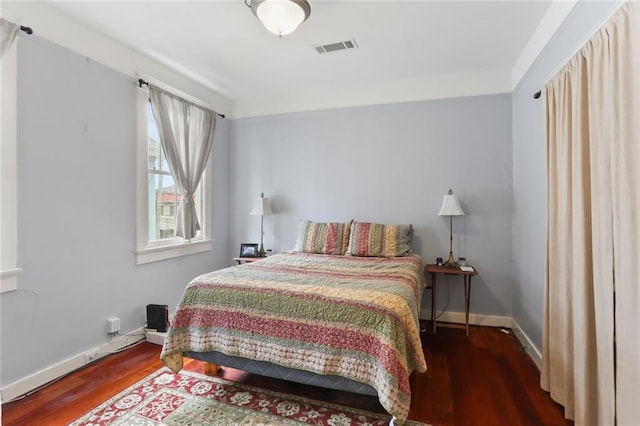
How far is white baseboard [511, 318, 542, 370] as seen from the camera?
7.92ft

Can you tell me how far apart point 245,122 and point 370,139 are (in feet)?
5.90

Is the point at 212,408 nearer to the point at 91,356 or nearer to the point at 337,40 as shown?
the point at 91,356

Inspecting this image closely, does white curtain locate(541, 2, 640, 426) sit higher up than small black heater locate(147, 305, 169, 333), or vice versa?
white curtain locate(541, 2, 640, 426)

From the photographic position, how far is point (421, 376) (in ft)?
7.53

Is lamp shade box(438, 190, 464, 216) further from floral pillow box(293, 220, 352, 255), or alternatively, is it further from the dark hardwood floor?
the dark hardwood floor

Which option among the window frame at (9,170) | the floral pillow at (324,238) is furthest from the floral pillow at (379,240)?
the window frame at (9,170)

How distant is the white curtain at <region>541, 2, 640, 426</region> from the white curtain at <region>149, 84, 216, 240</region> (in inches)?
130

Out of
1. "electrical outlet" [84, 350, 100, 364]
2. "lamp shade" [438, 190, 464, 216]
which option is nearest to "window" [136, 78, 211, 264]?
"electrical outlet" [84, 350, 100, 364]

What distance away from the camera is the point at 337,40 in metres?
2.71

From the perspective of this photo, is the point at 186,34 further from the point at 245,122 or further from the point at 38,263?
the point at 38,263

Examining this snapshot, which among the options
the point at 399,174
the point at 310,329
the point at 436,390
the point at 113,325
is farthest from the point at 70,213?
the point at 399,174

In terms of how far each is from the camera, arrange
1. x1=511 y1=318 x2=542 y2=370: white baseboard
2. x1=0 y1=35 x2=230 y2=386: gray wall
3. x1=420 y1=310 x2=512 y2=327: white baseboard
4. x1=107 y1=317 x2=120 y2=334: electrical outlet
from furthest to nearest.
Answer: x1=420 y1=310 x2=512 y2=327: white baseboard
x1=107 y1=317 x2=120 y2=334: electrical outlet
x1=511 y1=318 x2=542 y2=370: white baseboard
x1=0 y1=35 x2=230 y2=386: gray wall

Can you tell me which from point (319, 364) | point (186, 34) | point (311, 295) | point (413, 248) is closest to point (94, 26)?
point (186, 34)

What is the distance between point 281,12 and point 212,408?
2.58 metres
